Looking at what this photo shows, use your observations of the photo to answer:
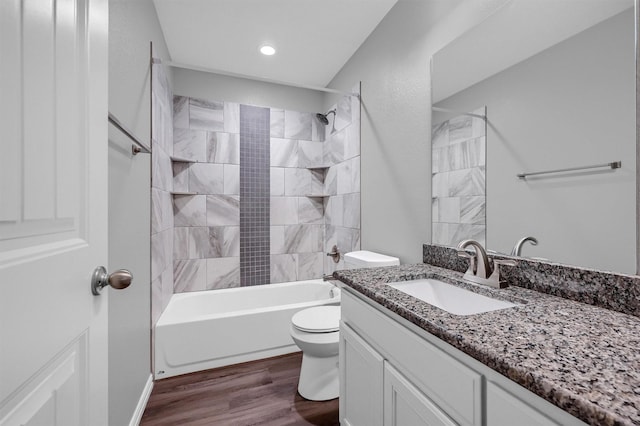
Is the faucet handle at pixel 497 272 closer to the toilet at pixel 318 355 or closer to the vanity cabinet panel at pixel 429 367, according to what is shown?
the vanity cabinet panel at pixel 429 367

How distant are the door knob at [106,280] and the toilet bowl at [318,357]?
1.25m

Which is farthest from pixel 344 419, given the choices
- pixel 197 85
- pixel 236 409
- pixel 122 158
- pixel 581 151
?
pixel 197 85

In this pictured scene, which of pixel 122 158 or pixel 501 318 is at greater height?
pixel 122 158

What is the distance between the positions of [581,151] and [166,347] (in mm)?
2524

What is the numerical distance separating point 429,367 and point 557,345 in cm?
32

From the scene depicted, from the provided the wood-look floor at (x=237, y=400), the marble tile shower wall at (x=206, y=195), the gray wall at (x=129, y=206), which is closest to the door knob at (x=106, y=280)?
the gray wall at (x=129, y=206)

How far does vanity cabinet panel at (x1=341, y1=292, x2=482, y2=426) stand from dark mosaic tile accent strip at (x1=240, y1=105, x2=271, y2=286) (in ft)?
6.72

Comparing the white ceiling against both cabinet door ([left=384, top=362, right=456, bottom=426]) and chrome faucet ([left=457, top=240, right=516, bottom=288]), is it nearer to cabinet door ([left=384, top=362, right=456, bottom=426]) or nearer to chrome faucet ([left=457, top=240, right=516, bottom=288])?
chrome faucet ([left=457, top=240, right=516, bottom=288])

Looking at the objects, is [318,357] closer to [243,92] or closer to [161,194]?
[161,194]

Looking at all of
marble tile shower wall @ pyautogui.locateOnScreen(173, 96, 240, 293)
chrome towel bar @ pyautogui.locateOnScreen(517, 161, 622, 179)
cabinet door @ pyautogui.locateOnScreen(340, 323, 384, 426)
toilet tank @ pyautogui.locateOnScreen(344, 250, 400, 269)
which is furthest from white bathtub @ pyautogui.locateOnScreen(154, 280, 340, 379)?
chrome towel bar @ pyautogui.locateOnScreen(517, 161, 622, 179)

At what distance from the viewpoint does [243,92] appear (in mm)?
3027

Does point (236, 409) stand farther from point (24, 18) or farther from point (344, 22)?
point (344, 22)

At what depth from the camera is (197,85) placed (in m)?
2.87

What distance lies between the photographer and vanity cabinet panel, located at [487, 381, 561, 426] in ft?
1.81
